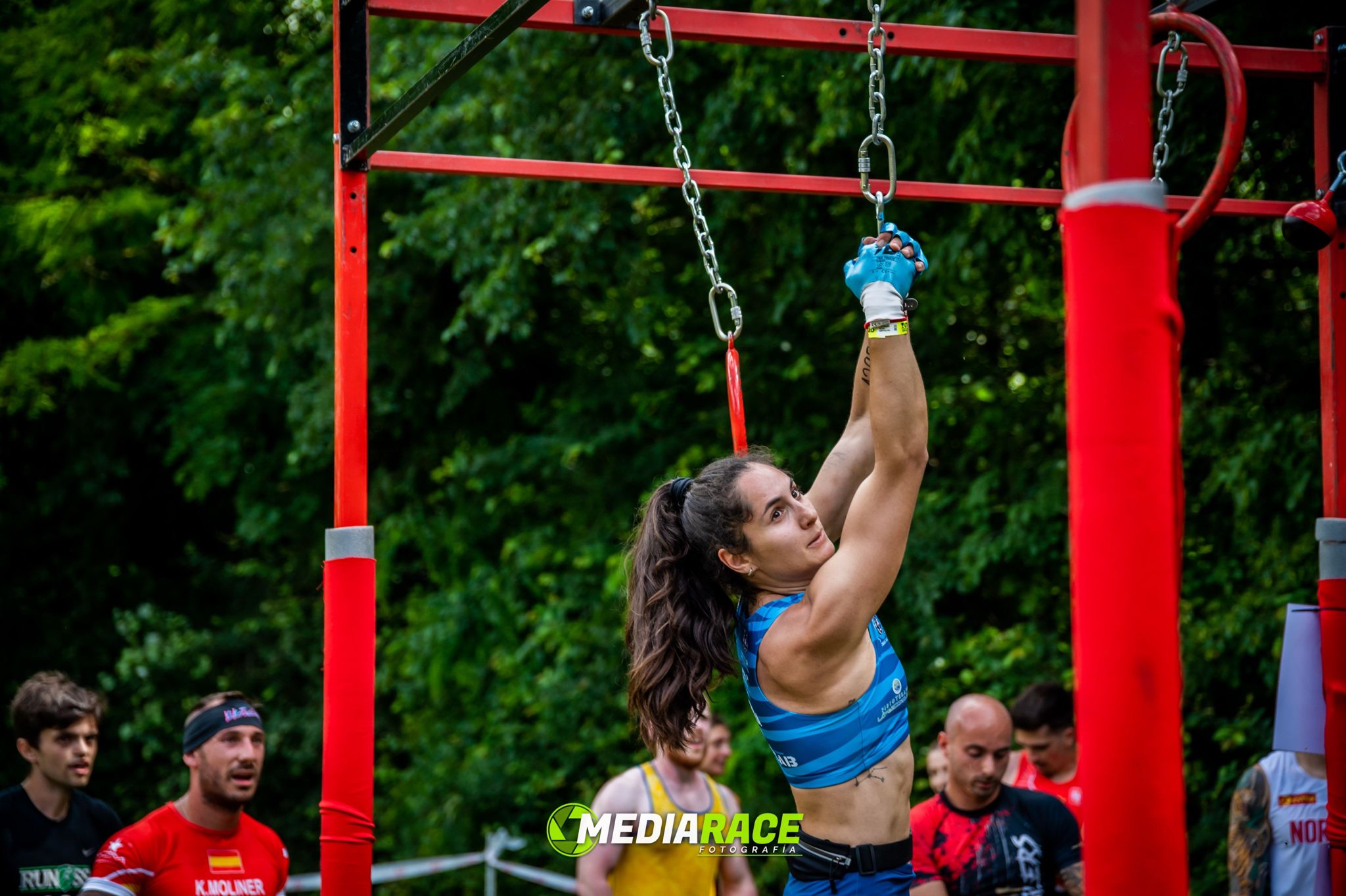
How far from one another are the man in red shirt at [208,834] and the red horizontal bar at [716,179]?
2.15m

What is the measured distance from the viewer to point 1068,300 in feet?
6.34

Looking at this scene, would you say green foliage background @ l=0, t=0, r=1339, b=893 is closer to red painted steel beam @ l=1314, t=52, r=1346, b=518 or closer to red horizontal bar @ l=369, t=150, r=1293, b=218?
red horizontal bar @ l=369, t=150, r=1293, b=218

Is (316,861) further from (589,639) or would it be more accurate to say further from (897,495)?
(897,495)

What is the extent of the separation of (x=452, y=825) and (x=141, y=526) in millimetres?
5077

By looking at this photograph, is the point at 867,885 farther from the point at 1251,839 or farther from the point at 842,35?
the point at 1251,839

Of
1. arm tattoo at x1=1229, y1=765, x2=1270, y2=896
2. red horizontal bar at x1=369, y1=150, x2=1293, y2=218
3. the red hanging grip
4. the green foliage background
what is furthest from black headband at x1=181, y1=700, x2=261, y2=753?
arm tattoo at x1=1229, y1=765, x2=1270, y2=896

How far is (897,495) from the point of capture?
2859 mm

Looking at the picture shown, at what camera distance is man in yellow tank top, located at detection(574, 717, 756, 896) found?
521cm

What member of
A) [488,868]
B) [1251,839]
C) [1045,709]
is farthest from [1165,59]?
[488,868]

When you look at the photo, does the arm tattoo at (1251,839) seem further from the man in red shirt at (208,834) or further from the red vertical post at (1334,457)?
the man in red shirt at (208,834)

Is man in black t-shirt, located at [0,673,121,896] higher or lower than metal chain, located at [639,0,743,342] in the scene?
lower

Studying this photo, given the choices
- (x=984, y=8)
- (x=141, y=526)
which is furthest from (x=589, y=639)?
(x=141, y=526)

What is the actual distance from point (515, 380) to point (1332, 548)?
28.4 feet

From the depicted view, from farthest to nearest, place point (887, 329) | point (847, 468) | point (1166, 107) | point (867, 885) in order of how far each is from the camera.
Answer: point (847, 468) < point (1166, 107) < point (867, 885) < point (887, 329)
